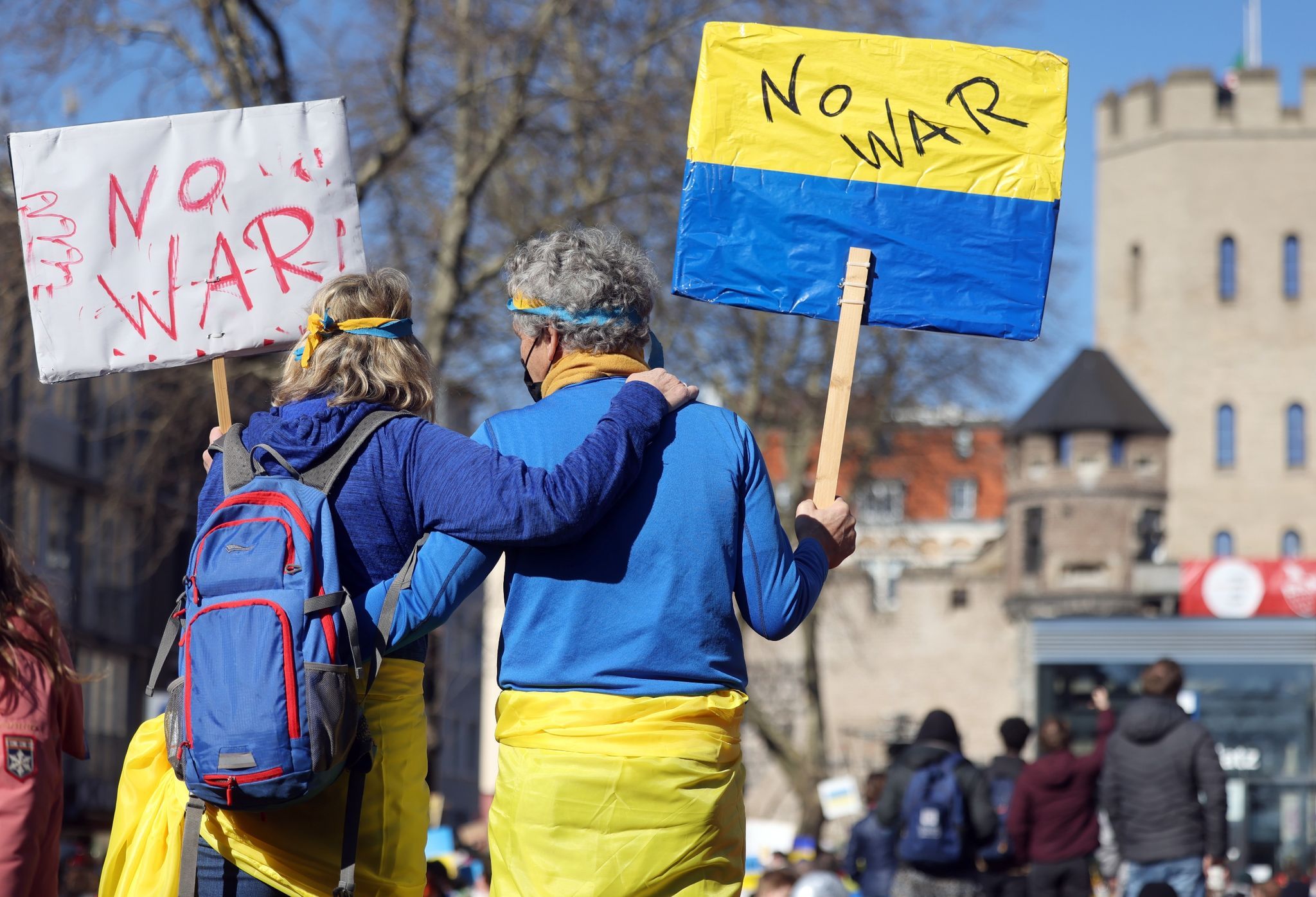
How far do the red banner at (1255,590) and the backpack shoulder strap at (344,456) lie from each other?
40.1m

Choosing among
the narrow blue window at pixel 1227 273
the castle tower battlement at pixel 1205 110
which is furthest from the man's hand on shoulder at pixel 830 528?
the castle tower battlement at pixel 1205 110

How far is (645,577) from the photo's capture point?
11.8 feet

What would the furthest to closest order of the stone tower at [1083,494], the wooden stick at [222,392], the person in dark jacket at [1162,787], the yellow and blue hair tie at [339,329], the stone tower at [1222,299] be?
the stone tower at [1222,299] → the stone tower at [1083,494] → the person in dark jacket at [1162,787] → the wooden stick at [222,392] → the yellow and blue hair tie at [339,329]

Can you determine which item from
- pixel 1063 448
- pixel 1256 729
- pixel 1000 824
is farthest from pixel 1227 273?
pixel 1000 824

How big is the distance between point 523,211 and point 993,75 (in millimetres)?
18585

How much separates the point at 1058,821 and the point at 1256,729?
30.8m

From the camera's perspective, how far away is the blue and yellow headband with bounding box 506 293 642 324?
3.82 meters

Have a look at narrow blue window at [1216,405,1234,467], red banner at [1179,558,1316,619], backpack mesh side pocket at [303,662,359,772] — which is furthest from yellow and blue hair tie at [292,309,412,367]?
narrow blue window at [1216,405,1234,467]

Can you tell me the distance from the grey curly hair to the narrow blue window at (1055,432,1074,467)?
5630 cm

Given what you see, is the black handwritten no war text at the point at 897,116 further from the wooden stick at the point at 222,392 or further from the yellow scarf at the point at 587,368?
the wooden stick at the point at 222,392

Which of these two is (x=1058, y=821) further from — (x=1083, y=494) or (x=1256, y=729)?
(x=1083, y=494)

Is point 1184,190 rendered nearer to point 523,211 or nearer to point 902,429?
point 902,429

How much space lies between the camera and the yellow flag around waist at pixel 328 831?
3.70 m

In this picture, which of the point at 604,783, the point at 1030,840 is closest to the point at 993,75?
the point at 604,783
